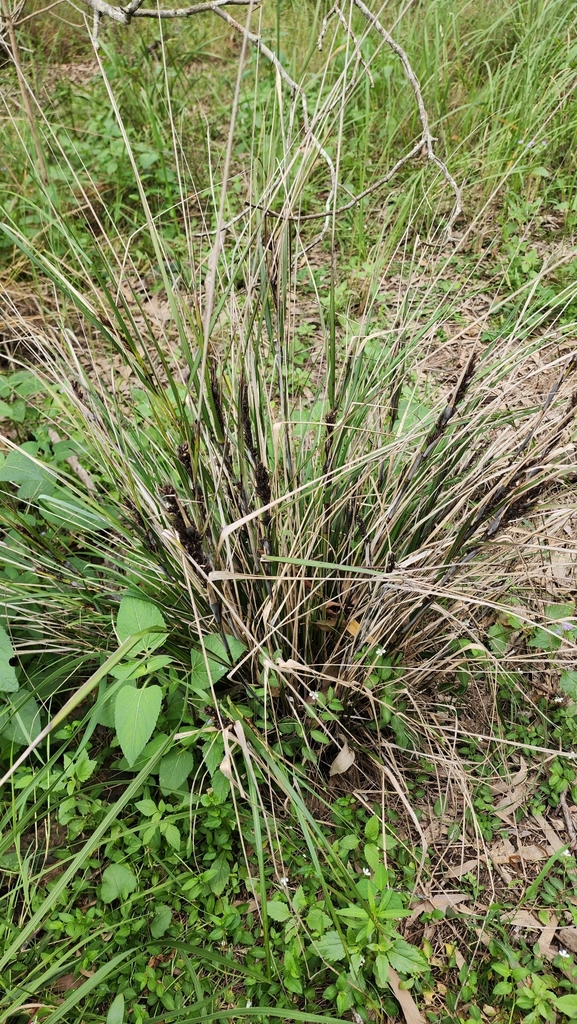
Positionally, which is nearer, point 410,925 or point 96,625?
point 410,925

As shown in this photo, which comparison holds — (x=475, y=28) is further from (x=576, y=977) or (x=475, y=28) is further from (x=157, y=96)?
(x=576, y=977)

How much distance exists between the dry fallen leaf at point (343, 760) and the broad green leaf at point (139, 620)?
1.60ft

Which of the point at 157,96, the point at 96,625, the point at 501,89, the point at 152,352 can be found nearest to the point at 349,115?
the point at 501,89

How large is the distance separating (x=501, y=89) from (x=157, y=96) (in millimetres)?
1574

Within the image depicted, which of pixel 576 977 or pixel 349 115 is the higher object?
pixel 349 115

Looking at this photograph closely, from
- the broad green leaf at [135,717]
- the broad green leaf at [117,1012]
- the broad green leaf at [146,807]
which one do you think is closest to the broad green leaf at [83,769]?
the broad green leaf at [146,807]

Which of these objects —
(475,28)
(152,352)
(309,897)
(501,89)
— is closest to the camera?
(309,897)

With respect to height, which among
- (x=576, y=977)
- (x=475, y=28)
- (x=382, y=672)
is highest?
(x=475, y=28)

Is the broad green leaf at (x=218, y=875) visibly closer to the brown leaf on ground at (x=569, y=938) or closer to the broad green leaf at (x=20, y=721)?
the broad green leaf at (x=20, y=721)

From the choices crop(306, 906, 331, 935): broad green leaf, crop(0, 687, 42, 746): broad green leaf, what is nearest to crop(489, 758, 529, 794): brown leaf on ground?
crop(306, 906, 331, 935): broad green leaf

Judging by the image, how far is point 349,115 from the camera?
2.83 meters

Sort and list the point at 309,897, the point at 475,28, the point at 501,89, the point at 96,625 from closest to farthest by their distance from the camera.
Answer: the point at 309,897 < the point at 96,625 < the point at 501,89 < the point at 475,28

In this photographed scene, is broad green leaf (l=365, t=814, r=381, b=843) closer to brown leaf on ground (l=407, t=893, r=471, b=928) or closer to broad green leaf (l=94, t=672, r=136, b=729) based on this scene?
brown leaf on ground (l=407, t=893, r=471, b=928)

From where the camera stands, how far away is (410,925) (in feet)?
4.17
